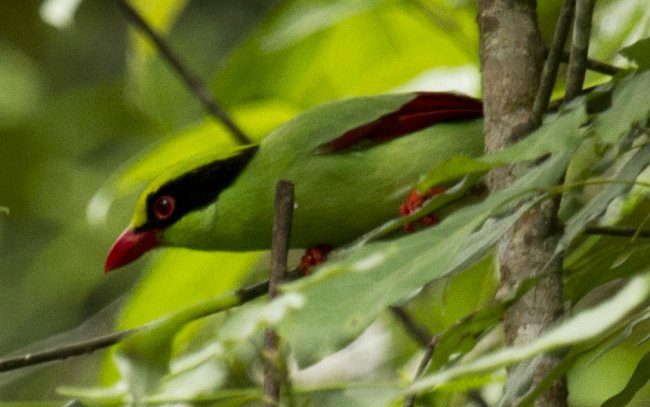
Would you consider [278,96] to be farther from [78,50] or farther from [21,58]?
[78,50]

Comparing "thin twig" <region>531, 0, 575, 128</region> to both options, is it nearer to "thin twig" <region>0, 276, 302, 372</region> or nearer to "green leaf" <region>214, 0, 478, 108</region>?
"thin twig" <region>0, 276, 302, 372</region>

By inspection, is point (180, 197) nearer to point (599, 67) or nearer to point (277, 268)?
point (599, 67)

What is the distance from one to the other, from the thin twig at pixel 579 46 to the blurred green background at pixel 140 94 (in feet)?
2.18

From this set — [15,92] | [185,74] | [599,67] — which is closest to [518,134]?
[599,67]

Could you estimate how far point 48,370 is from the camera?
6.36 meters


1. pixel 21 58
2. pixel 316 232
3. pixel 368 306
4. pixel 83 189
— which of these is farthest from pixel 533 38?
pixel 21 58

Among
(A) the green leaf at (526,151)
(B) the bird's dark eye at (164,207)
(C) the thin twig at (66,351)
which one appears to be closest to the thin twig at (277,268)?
(A) the green leaf at (526,151)

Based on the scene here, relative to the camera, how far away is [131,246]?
3.43 meters

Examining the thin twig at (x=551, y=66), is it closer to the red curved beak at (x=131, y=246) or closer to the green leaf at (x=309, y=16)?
the green leaf at (x=309, y=16)

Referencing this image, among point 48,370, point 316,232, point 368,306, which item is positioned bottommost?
point 48,370

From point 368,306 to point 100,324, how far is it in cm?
461

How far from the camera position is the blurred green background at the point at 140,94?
3.07 meters

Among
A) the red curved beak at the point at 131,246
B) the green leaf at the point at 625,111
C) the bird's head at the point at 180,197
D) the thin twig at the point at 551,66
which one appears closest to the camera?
the green leaf at the point at 625,111

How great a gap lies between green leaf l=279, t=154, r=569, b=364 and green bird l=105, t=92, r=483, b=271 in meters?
1.24
